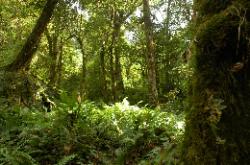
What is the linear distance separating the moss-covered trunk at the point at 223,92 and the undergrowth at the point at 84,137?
2.35 metres

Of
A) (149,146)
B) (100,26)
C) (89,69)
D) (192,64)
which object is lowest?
(149,146)

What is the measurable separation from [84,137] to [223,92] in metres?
4.24

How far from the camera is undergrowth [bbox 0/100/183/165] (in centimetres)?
657

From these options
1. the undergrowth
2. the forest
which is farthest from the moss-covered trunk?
the undergrowth

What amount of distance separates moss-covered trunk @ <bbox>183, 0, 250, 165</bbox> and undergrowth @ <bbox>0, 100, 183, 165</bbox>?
92.7 inches

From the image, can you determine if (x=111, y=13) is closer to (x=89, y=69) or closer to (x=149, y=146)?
(x=89, y=69)

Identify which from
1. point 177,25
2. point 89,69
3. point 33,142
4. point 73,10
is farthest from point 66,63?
point 33,142

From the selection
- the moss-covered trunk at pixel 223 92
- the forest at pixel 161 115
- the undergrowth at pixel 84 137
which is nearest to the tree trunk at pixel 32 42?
the forest at pixel 161 115

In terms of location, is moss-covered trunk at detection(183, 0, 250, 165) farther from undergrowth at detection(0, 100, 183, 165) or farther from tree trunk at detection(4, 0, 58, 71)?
tree trunk at detection(4, 0, 58, 71)

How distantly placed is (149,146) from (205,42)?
3789 mm

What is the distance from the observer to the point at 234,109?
12.1ft

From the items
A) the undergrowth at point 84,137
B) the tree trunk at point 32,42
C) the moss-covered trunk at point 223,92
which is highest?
the tree trunk at point 32,42

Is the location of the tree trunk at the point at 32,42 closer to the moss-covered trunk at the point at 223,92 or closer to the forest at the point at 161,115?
the forest at the point at 161,115

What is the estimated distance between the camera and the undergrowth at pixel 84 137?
6.57 m
